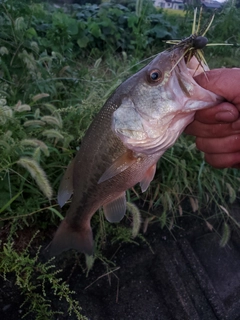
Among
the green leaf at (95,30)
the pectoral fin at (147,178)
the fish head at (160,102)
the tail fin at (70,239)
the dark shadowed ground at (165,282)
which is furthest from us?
the green leaf at (95,30)

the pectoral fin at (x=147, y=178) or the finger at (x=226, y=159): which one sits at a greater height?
the pectoral fin at (x=147, y=178)

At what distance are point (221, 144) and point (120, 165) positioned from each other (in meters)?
0.46

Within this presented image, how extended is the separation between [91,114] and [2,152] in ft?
2.00

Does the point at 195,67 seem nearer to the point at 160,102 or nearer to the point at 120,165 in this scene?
the point at 160,102

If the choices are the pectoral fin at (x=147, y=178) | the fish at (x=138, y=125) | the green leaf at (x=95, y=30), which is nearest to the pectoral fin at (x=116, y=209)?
the fish at (x=138, y=125)

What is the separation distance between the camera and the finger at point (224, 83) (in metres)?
1.37

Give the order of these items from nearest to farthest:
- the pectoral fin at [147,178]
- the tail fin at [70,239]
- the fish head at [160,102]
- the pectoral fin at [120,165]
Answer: the fish head at [160,102] → the pectoral fin at [120,165] → the pectoral fin at [147,178] → the tail fin at [70,239]

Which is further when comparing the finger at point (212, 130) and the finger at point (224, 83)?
the finger at point (212, 130)

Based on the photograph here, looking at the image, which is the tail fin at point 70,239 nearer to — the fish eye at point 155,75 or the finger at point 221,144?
the finger at point 221,144

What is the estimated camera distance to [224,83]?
137cm

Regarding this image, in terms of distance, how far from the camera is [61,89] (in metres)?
2.89

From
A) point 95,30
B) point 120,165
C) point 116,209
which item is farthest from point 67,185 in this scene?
point 95,30

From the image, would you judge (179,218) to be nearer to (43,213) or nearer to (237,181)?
(237,181)

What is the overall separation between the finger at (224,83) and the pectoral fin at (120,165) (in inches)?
13.6
